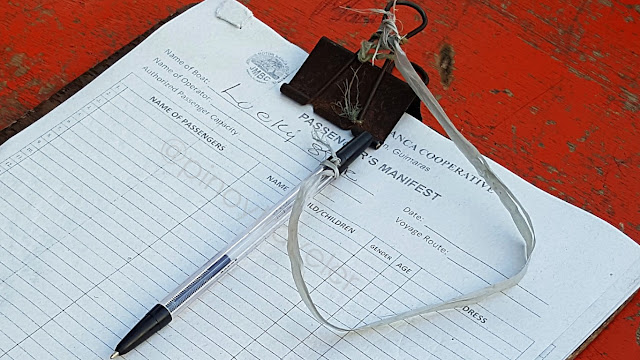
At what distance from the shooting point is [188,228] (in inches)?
22.3

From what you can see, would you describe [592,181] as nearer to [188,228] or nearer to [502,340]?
[502,340]

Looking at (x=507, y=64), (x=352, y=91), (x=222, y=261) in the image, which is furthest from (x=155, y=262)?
(x=507, y=64)

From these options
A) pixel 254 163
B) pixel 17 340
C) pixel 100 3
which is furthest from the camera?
pixel 100 3

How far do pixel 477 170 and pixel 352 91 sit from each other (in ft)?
0.42

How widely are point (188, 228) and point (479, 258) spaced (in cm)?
22

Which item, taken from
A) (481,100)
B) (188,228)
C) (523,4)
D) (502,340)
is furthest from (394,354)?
(523,4)

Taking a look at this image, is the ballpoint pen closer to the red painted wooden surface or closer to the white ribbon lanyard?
the white ribbon lanyard

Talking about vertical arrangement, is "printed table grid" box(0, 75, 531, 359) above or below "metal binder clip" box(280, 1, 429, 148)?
below

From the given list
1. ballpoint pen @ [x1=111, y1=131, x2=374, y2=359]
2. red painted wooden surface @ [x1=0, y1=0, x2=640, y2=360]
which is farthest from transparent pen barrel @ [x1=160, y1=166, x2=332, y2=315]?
red painted wooden surface @ [x1=0, y1=0, x2=640, y2=360]

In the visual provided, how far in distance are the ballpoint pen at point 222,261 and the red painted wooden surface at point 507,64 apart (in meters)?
0.14

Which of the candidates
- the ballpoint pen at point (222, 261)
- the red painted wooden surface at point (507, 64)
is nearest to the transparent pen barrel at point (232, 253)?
the ballpoint pen at point (222, 261)

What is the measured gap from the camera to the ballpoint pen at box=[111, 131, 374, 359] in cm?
50

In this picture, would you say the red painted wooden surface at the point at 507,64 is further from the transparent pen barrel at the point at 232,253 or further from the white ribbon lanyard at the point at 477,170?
the transparent pen barrel at the point at 232,253

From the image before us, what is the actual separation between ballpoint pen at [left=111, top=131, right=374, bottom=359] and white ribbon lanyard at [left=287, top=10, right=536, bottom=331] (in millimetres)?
17
